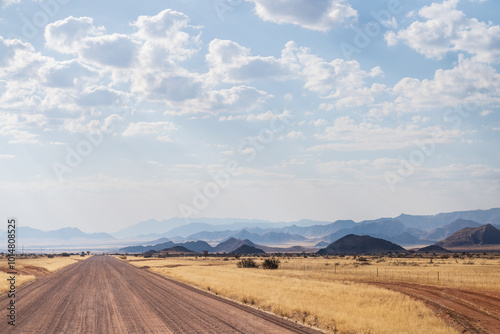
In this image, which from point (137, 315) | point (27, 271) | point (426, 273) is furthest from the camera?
point (27, 271)

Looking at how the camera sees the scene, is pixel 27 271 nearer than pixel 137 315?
No

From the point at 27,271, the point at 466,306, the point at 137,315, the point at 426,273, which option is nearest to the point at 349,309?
the point at 466,306

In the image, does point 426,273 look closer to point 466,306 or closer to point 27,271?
point 466,306

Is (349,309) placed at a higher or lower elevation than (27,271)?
higher

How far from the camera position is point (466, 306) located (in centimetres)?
2444

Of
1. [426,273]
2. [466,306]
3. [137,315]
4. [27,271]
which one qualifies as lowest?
[426,273]

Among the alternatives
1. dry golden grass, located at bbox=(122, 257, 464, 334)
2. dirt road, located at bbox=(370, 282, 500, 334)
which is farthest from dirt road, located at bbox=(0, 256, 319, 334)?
dirt road, located at bbox=(370, 282, 500, 334)

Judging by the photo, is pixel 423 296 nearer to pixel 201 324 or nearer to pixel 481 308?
pixel 481 308

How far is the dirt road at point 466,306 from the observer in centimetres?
1962

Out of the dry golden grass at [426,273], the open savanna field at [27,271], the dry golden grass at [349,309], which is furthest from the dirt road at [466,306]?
the open savanna field at [27,271]

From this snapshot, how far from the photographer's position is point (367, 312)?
70.5 ft

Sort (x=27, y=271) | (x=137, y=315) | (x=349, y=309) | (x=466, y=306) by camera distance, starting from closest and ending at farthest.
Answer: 1. (x=137, y=315)
2. (x=349, y=309)
3. (x=466, y=306)
4. (x=27, y=271)

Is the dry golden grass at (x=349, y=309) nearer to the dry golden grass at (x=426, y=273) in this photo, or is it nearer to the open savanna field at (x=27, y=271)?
the dry golden grass at (x=426, y=273)

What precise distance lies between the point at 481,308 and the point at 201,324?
52.8 feet
